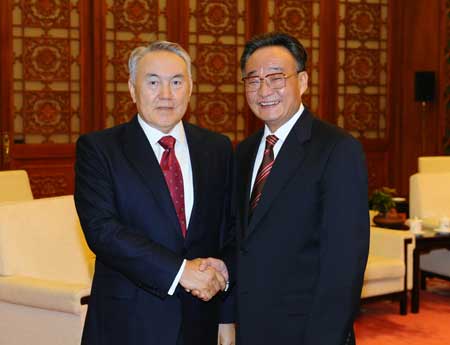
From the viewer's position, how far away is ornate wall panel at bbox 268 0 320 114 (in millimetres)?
8977

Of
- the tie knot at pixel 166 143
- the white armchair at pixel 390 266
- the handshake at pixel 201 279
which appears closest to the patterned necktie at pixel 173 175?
the tie knot at pixel 166 143

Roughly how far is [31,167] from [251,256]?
589 cm

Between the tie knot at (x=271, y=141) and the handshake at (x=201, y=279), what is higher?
the tie knot at (x=271, y=141)

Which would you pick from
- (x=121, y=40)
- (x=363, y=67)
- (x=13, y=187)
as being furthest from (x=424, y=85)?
(x=13, y=187)

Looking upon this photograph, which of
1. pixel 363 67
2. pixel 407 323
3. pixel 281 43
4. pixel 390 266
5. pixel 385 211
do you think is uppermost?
pixel 363 67

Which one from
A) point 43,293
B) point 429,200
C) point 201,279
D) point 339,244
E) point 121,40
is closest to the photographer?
point 339,244

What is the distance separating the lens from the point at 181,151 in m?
2.57

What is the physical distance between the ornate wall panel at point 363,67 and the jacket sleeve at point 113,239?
283 inches

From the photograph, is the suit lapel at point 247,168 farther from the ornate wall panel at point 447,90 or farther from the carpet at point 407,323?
the ornate wall panel at point 447,90

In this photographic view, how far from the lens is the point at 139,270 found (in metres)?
2.34

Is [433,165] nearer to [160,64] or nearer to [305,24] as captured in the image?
[305,24]

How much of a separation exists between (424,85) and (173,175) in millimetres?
7249

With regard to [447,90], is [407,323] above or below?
below

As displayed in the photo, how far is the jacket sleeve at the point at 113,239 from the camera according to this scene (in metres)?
2.33
